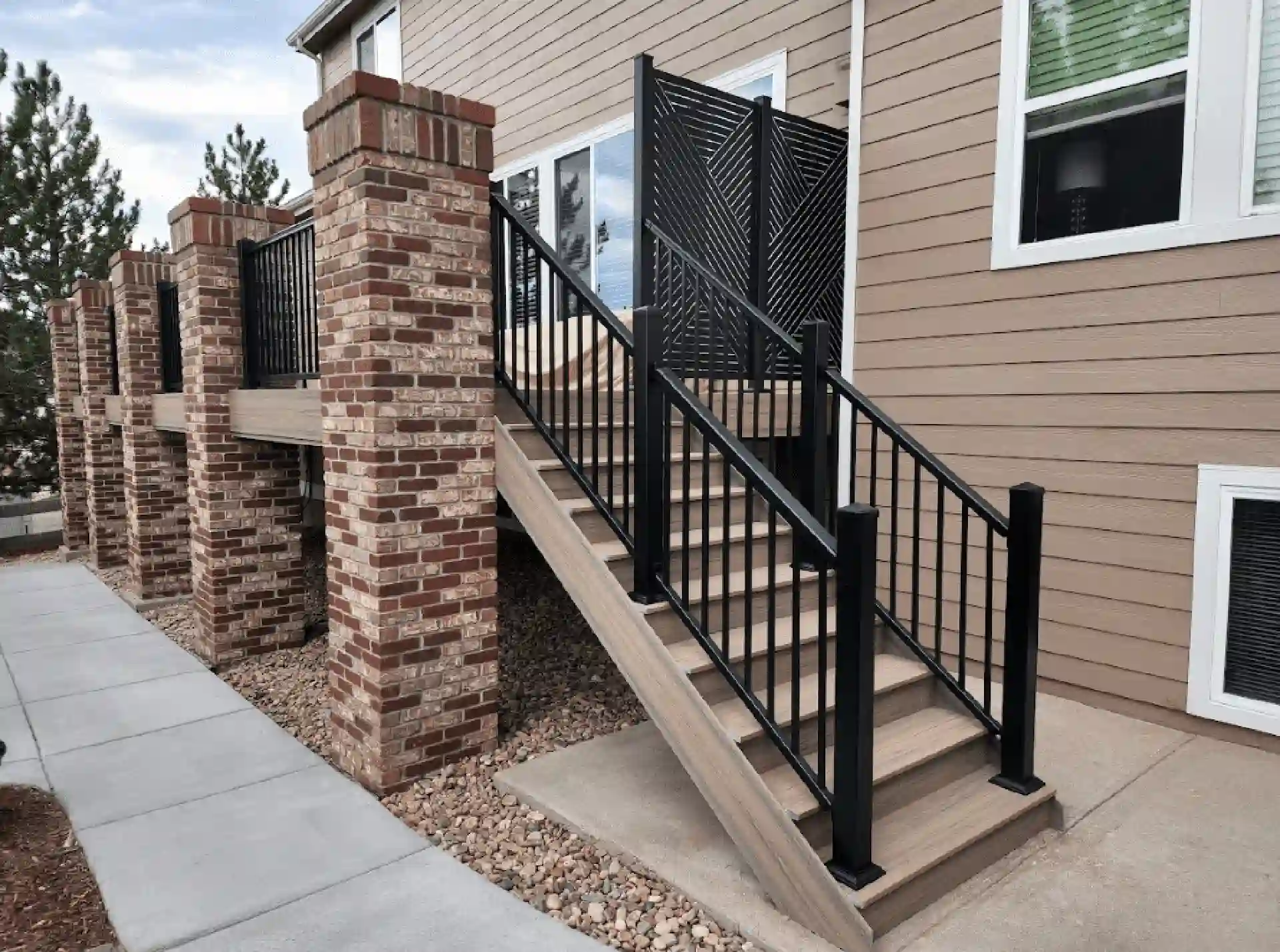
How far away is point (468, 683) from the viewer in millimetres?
3654

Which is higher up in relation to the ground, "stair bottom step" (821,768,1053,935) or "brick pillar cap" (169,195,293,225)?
"brick pillar cap" (169,195,293,225)

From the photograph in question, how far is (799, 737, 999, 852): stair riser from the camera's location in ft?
8.37

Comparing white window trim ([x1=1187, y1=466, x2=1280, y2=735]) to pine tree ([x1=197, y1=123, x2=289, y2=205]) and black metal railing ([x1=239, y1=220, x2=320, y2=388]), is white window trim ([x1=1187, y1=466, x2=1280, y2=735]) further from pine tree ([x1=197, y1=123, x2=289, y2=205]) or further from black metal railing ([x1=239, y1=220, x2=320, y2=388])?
pine tree ([x1=197, y1=123, x2=289, y2=205])

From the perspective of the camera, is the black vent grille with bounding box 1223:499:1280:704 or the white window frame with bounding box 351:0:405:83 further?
the white window frame with bounding box 351:0:405:83

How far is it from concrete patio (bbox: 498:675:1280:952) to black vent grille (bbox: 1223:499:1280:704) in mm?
295

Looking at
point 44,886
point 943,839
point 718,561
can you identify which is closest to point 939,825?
point 943,839

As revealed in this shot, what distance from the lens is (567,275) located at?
3.31m

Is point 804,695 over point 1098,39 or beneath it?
beneath

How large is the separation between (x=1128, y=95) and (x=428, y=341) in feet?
10.7

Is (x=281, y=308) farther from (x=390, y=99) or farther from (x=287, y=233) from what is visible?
(x=390, y=99)

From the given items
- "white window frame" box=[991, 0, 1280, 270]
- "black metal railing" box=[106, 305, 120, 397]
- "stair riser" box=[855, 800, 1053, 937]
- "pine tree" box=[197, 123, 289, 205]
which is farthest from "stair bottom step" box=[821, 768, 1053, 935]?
"pine tree" box=[197, 123, 289, 205]

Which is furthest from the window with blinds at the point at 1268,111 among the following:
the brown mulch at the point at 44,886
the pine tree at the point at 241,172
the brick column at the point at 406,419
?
the pine tree at the point at 241,172

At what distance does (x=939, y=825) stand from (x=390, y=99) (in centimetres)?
328

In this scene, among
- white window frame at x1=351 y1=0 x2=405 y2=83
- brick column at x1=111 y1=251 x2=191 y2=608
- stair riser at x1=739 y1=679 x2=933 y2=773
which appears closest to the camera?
stair riser at x1=739 y1=679 x2=933 y2=773
